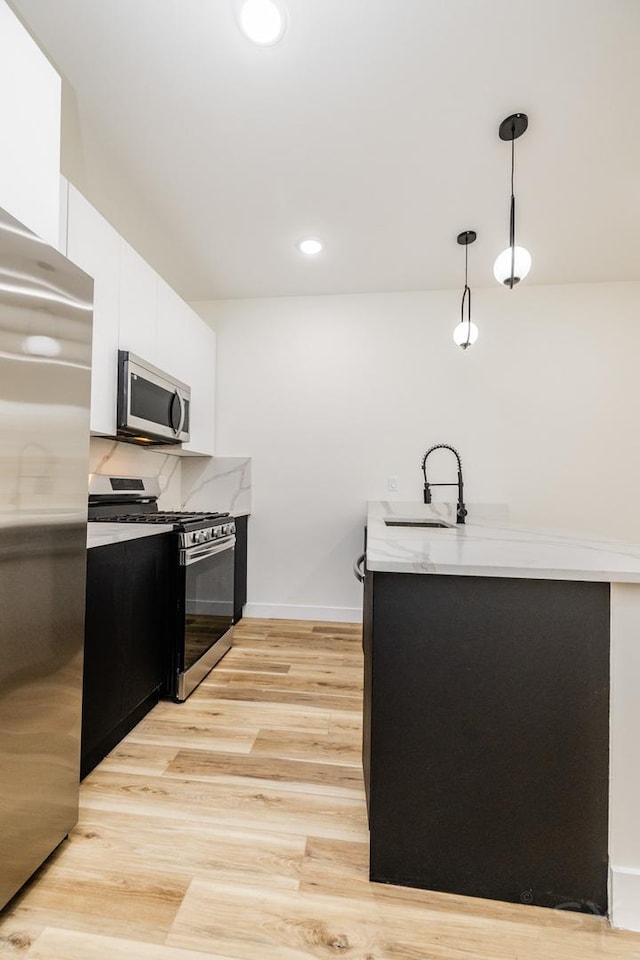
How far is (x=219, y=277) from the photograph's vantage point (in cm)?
326

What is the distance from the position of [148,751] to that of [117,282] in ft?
6.69

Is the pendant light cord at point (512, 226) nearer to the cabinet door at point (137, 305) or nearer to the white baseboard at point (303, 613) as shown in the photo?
the cabinet door at point (137, 305)

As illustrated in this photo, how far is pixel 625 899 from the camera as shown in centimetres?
106

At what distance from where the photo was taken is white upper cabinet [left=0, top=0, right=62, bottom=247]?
114 centimetres

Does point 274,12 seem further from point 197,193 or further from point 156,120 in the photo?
point 197,193

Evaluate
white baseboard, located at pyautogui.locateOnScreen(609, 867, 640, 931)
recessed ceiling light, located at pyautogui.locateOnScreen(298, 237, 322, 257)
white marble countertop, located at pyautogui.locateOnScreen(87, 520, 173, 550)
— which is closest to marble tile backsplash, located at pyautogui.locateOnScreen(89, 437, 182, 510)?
white marble countertop, located at pyautogui.locateOnScreen(87, 520, 173, 550)

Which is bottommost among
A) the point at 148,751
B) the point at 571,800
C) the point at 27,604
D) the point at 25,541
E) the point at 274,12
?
the point at 148,751

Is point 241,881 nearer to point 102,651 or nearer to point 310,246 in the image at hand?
point 102,651

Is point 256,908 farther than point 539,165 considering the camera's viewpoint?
No

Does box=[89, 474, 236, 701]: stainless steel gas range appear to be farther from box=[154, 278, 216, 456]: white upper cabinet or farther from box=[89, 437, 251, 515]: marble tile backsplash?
box=[154, 278, 216, 456]: white upper cabinet

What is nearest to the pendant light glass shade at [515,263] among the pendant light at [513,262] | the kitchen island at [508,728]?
the pendant light at [513,262]

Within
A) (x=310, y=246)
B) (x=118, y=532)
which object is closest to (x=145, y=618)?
(x=118, y=532)

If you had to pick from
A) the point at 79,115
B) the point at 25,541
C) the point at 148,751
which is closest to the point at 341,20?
the point at 79,115

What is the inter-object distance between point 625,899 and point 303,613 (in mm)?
2601
